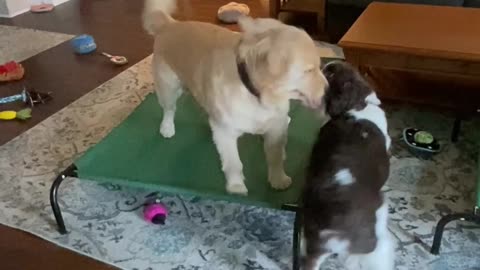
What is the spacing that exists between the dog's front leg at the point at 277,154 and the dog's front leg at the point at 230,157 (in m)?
0.10

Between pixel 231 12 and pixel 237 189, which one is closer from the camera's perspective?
pixel 237 189

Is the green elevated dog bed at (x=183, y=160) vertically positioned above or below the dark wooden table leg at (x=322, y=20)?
above

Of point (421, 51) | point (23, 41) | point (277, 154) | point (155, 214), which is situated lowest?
point (23, 41)

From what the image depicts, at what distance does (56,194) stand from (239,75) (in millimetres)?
780

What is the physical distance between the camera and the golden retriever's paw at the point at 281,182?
2004mm

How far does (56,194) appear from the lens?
81.4 inches

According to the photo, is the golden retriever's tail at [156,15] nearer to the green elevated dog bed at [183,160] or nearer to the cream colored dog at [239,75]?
the cream colored dog at [239,75]

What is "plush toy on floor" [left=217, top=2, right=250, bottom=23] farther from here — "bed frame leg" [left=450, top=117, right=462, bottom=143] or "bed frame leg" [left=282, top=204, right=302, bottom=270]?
"bed frame leg" [left=282, top=204, right=302, bottom=270]

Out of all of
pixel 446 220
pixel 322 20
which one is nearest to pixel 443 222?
pixel 446 220

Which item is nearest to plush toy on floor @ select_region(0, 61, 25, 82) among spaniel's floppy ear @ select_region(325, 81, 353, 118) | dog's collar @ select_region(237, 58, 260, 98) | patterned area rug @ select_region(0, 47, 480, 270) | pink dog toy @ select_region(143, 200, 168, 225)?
patterned area rug @ select_region(0, 47, 480, 270)

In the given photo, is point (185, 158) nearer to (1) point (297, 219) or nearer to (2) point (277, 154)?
(2) point (277, 154)

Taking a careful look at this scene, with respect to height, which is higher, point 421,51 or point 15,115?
point 421,51

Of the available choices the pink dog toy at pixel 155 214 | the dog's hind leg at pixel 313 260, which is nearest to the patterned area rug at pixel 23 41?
the pink dog toy at pixel 155 214

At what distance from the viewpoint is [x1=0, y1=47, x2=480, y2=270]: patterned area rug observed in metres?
1.97
